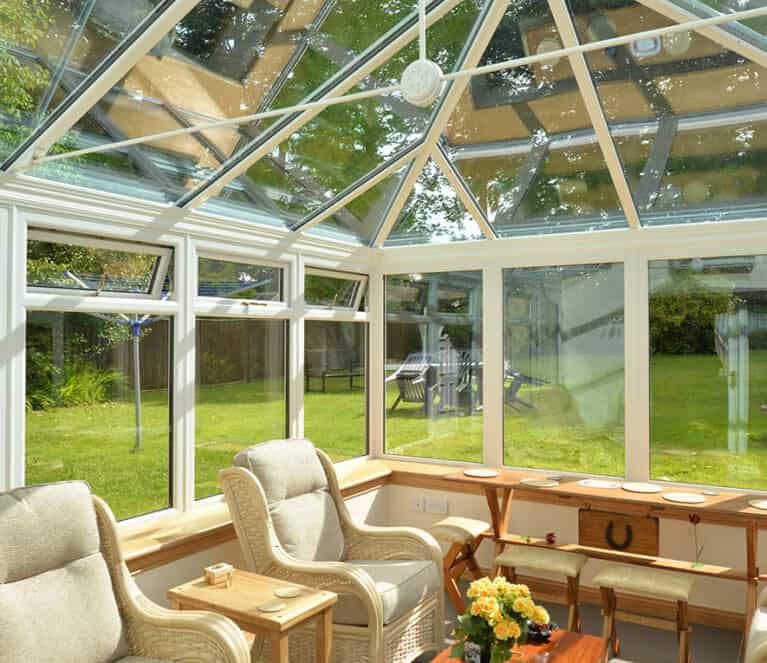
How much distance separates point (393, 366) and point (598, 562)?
224cm

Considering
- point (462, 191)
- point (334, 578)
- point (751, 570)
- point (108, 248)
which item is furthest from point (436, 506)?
point (108, 248)

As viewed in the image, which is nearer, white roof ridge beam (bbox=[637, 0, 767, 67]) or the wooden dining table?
white roof ridge beam (bbox=[637, 0, 767, 67])

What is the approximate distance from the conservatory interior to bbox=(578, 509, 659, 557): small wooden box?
20 millimetres

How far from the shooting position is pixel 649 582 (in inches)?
143

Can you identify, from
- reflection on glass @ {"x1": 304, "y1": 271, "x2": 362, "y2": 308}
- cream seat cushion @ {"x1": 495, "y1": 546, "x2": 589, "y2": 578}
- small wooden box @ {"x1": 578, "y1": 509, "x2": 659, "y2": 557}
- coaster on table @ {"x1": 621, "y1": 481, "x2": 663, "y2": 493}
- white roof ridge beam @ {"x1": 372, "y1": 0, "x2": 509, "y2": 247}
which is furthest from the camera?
reflection on glass @ {"x1": 304, "y1": 271, "x2": 362, "y2": 308}

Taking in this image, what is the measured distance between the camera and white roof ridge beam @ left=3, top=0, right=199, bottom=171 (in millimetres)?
2609

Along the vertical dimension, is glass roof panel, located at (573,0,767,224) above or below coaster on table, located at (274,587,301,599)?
above

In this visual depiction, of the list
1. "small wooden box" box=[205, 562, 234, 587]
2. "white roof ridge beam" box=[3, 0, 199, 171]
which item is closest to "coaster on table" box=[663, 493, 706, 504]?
"small wooden box" box=[205, 562, 234, 587]

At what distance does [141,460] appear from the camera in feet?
13.0

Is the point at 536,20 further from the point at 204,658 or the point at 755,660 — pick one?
the point at 204,658

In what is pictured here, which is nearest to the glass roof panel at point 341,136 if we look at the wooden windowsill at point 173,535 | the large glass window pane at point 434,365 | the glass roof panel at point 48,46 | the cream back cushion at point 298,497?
the glass roof panel at point 48,46

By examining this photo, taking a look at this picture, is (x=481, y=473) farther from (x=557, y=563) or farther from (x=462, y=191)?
(x=462, y=191)

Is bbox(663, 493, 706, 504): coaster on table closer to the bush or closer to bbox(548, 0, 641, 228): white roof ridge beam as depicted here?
bbox(548, 0, 641, 228): white roof ridge beam

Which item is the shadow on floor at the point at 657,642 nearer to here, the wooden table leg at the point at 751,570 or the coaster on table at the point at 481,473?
the wooden table leg at the point at 751,570
